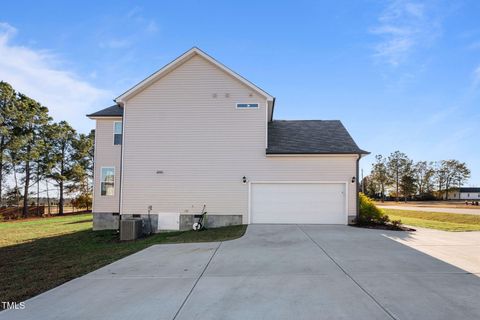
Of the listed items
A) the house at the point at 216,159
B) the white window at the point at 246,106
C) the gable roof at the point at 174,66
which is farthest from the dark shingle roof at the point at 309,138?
the gable roof at the point at 174,66

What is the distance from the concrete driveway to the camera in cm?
374

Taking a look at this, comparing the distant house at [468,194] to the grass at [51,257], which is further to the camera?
the distant house at [468,194]

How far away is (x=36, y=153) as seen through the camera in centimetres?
2355

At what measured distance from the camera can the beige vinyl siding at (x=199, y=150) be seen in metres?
12.7

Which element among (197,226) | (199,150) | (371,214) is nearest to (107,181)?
(199,150)

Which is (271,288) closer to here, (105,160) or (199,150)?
(199,150)

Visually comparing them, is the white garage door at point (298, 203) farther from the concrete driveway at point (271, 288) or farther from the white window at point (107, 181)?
the white window at point (107, 181)

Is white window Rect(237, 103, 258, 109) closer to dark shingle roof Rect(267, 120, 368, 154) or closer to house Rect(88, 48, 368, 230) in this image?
house Rect(88, 48, 368, 230)

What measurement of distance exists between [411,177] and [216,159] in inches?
2137

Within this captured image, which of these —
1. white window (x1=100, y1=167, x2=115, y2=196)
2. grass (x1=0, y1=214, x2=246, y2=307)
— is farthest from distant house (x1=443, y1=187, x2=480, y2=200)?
white window (x1=100, y1=167, x2=115, y2=196)

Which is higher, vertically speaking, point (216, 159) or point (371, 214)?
point (216, 159)

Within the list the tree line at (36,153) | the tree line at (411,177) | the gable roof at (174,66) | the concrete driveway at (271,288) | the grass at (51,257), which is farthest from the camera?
the tree line at (411,177)

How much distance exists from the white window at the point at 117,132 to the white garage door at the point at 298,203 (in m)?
7.37

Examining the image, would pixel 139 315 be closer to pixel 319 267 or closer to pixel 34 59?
pixel 319 267
